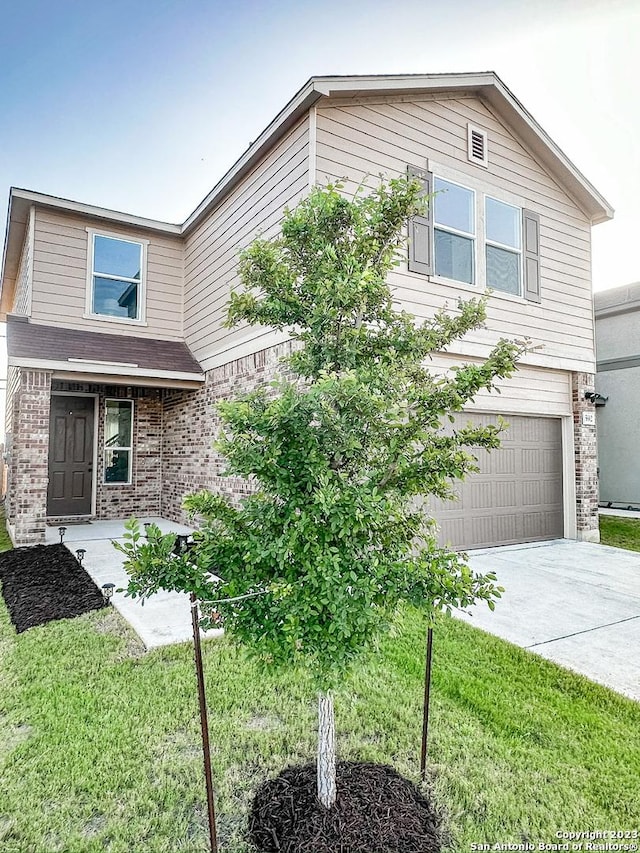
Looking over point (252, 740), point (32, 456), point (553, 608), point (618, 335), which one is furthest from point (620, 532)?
point (32, 456)

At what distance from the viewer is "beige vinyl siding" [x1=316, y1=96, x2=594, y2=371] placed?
6.14m

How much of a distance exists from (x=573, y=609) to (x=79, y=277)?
8758 millimetres

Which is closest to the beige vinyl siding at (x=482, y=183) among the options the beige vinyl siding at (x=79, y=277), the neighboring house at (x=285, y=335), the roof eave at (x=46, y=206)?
the neighboring house at (x=285, y=335)

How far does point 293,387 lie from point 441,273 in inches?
218

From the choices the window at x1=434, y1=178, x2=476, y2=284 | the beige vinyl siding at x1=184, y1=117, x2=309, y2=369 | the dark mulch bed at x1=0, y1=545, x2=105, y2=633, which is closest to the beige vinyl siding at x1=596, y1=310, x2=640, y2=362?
the window at x1=434, y1=178, x2=476, y2=284

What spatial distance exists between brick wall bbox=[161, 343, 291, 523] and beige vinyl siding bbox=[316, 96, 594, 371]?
7.04 ft

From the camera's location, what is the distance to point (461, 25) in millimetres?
6434

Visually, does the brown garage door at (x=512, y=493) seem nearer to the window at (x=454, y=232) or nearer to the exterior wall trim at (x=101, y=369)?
the window at (x=454, y=232)

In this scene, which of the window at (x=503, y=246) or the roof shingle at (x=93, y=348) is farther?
the window at (x=503, y=246)

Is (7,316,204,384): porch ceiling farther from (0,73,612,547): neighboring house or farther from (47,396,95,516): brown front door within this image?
(47,396,95,516): brown front door

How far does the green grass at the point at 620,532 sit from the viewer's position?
849 centimetres

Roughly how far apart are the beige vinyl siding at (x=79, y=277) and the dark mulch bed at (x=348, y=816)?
816 cm

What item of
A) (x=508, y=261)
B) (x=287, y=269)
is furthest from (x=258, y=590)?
(x=508, y=261)

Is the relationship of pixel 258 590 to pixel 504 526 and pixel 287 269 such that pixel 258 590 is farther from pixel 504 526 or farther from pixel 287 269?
pixel 504 526
